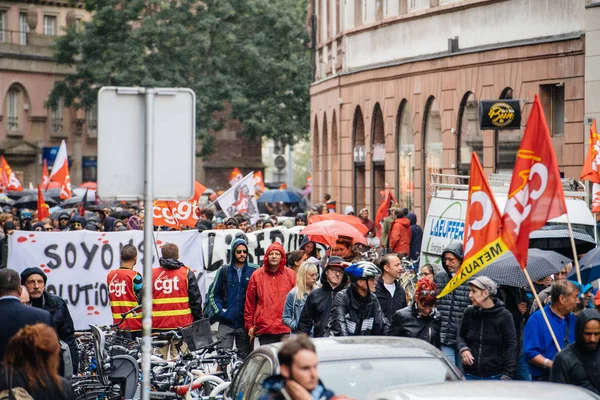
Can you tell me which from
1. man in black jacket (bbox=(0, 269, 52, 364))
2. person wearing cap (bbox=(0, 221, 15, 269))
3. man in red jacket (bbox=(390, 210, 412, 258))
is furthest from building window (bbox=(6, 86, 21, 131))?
man in black jacket (bbox=(0, 269, 52, 364))

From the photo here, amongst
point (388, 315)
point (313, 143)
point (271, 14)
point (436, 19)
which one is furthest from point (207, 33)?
point (388, 315)

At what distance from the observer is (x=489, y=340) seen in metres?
11.1

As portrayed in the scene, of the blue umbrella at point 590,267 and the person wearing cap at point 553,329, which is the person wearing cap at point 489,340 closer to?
the person wearing cap at point 553,329

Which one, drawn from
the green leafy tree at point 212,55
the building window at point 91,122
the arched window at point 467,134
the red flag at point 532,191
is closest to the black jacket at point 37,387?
the red flag at point 532,191

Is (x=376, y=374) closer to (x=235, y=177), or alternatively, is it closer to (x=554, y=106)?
(x=554, y=106)

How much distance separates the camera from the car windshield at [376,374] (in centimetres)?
881

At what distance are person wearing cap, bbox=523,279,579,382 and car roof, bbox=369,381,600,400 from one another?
280cm

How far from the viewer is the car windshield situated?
881 cm

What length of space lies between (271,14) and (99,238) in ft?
147

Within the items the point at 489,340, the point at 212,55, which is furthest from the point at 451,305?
the point at 212,55

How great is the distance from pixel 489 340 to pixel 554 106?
1667cm

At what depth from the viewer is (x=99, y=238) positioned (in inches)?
776

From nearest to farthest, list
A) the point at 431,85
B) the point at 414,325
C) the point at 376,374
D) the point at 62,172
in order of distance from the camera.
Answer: the point at 376,374 < the point at 414,325 < the point at 431,85 < the point at 62,172

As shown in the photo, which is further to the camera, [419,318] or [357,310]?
[357,310]
